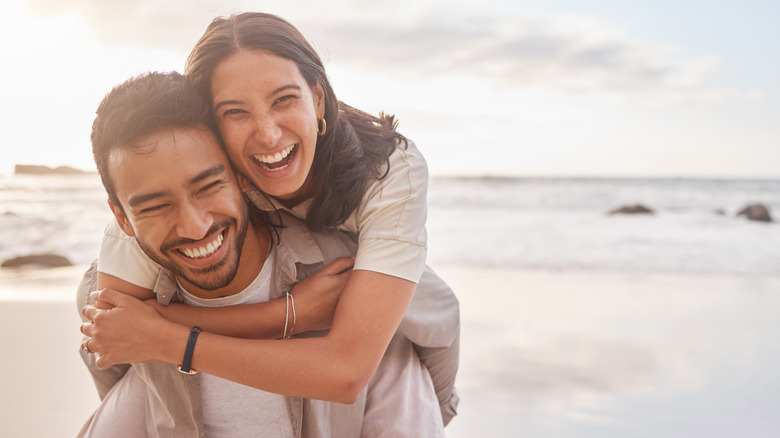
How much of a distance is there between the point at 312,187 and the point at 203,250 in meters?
0.47

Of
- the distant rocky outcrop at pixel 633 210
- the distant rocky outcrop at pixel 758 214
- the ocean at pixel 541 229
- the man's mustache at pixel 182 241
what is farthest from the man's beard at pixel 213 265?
the distant rocky outcrop at pixel 633 210

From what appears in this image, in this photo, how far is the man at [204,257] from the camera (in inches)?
73.0

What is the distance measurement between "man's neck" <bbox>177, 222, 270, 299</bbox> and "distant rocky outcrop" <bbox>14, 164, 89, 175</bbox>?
1413 centimetres

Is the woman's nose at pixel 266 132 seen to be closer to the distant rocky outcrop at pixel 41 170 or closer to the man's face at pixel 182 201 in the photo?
the man's face at pixel 182 201

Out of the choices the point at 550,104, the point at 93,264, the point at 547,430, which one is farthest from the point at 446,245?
the point at 550,104

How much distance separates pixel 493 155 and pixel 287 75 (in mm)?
18104

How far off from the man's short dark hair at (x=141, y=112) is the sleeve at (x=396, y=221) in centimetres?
56

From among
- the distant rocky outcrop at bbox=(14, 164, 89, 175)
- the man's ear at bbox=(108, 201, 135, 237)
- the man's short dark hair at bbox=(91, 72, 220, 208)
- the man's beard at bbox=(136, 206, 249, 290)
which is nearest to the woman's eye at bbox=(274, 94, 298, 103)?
the man's short dark hair at bbox=(91, 72, 220, 208)

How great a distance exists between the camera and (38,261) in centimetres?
746

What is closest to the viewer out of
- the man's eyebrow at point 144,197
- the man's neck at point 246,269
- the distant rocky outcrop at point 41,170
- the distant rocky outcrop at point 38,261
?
the man's eyebrow at point 144,197

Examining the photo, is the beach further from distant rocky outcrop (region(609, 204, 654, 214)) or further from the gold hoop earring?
distant rocky outcrop (region(609, 204, 654, 214))

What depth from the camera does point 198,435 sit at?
212 cm

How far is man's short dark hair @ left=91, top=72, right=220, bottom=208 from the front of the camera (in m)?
1.85

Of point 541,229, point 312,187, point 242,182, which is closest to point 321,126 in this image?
point 312,187
